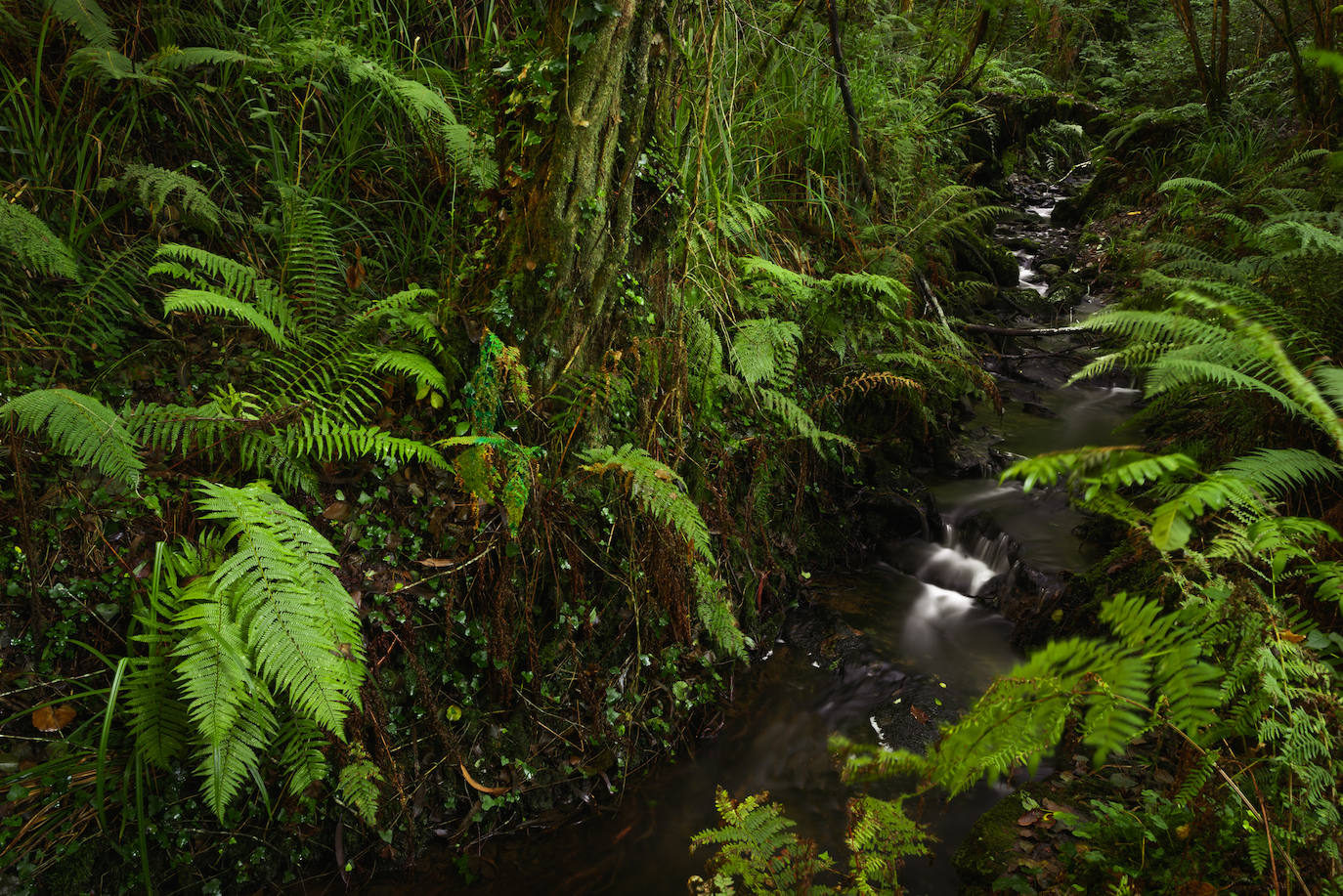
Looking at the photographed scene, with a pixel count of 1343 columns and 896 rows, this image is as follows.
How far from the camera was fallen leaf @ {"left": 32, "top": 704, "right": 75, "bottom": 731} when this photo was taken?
212cm

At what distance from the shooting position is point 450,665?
9.02ft

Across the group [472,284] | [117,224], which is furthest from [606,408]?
[117,224]

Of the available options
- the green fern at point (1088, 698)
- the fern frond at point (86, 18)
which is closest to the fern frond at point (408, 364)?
the fern frond at point (86, 18)

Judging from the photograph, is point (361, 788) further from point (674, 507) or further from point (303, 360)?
point (303, 360)

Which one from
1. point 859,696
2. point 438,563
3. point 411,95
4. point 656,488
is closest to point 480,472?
point 438,563

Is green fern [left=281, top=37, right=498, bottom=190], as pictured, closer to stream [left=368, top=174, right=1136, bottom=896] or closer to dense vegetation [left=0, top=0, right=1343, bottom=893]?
dense vegetation [left=0, top=0, right=1343, bottom=893]

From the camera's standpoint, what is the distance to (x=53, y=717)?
7.02ft

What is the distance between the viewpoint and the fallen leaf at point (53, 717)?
2119 millimetres

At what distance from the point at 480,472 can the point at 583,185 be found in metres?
1.23

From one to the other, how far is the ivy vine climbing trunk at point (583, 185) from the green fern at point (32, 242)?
1.60 m

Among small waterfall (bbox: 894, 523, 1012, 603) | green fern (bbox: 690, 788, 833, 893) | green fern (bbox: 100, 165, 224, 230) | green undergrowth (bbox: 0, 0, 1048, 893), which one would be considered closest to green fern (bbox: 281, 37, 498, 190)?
green undergrowth (bbox: 0, 0, 1048, 893)

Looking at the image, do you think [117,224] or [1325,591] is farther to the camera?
[117,224]

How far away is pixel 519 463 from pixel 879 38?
5.12 meters

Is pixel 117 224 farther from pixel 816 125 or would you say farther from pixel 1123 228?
pixel 1123 228
